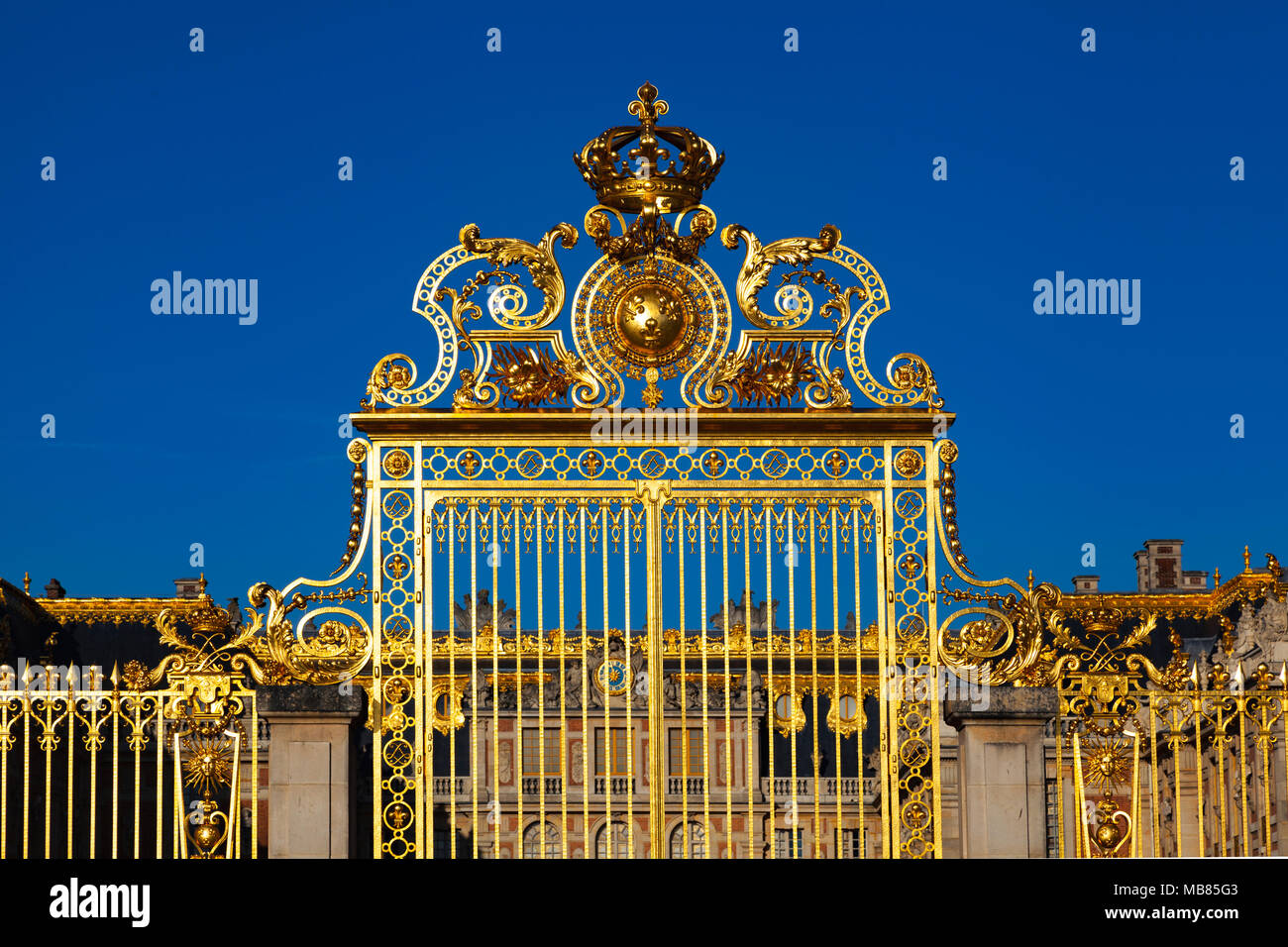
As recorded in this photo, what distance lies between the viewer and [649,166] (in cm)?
970

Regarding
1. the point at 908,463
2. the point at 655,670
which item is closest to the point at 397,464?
the point at 655,670

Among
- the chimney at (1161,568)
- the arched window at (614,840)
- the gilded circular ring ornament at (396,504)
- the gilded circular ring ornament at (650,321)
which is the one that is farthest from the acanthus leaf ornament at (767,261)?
the chimney at (1161,568)

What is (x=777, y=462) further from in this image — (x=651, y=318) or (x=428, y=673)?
(x=428, y=673)

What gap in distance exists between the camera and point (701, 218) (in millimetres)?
9719

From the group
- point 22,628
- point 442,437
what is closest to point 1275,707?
point 442,437

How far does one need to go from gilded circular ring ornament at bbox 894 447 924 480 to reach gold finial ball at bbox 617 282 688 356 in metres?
1.33

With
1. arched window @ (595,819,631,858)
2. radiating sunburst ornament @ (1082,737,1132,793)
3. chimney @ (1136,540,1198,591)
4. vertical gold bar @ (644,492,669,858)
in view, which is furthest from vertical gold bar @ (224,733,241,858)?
chimney @ (1136,540,1198,591)

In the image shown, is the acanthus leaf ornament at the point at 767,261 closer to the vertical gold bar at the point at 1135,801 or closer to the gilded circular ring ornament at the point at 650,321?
the gilded circular ring ornament at the point at 650,321

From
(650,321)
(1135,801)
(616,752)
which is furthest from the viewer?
(616,752)

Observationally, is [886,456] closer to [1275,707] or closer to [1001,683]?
[1001,683]

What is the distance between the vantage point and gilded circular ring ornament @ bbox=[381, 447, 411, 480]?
380 inches

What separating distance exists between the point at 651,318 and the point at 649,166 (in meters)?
0.82

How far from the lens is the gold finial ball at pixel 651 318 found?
31.5ft

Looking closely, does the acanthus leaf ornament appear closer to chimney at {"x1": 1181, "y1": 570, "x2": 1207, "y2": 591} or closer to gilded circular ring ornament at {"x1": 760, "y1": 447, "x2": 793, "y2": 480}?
gilded circular ring ornament at {"x1": 760, "y1": 447, "x2": 793, "y2": 480}
